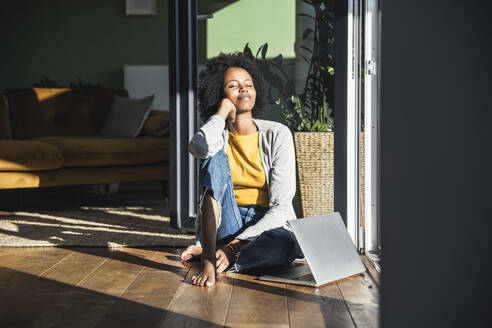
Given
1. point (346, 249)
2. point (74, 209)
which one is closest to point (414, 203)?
point (346, 249)

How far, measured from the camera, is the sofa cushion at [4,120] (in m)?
4.21

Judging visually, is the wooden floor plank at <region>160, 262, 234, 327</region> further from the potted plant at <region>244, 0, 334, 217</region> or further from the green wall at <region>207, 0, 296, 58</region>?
the green wall at <region>207, 0, 296, 58</region>

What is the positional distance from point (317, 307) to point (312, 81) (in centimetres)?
131

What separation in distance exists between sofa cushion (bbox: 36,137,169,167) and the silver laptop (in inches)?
84.8

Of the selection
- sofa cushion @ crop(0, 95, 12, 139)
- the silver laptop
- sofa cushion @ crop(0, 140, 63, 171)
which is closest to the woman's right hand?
the silver laptop

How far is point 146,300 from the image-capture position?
1664 millimetres

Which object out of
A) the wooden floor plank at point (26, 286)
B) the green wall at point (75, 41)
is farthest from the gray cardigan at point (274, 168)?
the green wall at point (75, 41)

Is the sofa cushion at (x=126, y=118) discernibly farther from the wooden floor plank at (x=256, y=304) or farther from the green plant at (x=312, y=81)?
the wooden floor plank at (x=256, y=304)

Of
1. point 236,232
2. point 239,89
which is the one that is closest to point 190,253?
point 236,232

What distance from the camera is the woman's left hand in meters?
2.02

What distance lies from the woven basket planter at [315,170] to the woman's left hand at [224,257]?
0.69m

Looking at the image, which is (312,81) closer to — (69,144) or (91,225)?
(91,225)

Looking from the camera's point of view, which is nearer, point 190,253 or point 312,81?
point 190,253

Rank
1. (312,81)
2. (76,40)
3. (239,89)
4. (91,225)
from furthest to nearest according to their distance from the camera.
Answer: (76,40), (91,225), (312,81), (239,89)
